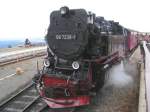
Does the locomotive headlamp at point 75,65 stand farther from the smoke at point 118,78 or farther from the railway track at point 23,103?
the smoke at point 118,78

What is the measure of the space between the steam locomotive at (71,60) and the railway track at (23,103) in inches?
24.8

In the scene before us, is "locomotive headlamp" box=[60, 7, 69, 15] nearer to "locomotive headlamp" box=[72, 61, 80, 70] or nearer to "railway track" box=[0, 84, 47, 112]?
"locomotive headlamp" box=[72, 61, 80, 70]

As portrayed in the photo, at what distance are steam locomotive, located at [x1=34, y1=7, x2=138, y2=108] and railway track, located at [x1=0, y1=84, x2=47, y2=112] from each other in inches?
24.8

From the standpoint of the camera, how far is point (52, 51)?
9.01 m

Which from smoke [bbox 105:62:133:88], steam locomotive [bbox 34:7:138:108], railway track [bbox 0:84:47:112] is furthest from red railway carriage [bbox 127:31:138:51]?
railway track [bbox 0:84:47:112]

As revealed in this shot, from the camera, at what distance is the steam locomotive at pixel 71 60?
8.12 metres

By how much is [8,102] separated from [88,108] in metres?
3.03

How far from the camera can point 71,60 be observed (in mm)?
8648

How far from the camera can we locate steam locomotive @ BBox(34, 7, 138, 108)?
26.7 ft

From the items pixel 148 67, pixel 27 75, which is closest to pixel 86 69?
pixel 148 67

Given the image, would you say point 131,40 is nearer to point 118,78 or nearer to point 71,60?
point 118,78

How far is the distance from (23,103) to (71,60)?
2.51 m

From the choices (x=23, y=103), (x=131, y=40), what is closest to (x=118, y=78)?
(x=23, y=103)

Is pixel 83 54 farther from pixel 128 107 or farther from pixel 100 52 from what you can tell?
pixel 128 107
